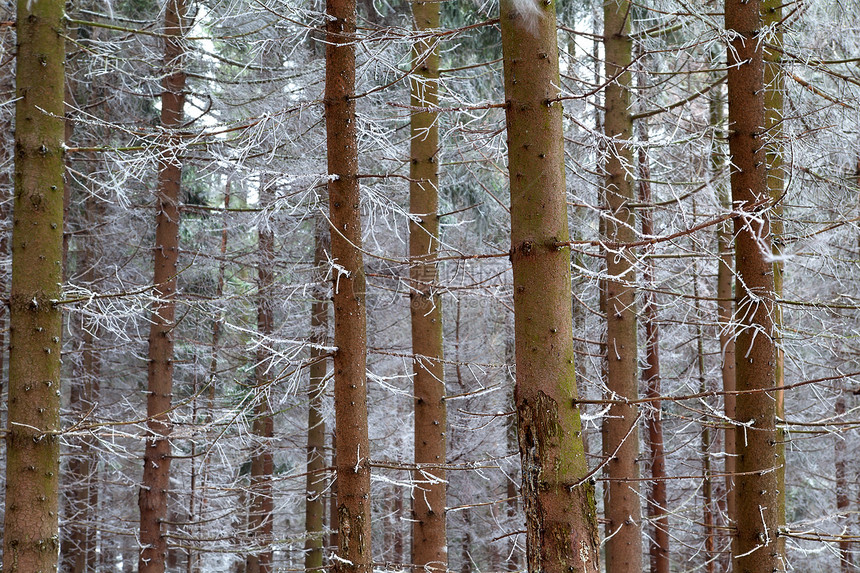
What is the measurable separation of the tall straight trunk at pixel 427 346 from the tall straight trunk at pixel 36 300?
298cm

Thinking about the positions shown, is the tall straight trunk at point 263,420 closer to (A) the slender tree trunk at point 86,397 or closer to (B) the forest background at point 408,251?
(B) the forest background at point 408,251

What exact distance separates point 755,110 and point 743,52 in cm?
39

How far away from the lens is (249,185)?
42.0 feet

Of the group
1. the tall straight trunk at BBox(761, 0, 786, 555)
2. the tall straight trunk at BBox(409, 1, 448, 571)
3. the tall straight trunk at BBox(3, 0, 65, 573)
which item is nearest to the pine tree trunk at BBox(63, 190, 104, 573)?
the tall straight trunk at BBox(409, 1, 448, 571)

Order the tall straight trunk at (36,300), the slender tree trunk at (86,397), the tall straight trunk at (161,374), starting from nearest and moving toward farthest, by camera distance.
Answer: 1. the tall straight trunk at (36,300)
2. the tall straight trunk at (161,374)
3. the slender tree trunk at (86,397)

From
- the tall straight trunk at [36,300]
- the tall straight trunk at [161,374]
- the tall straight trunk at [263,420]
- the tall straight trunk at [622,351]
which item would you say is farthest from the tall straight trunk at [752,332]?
the tall straight trunk at [263,420]

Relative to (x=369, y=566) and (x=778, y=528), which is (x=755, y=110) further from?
(x=369, y=566)

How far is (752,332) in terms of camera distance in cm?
452

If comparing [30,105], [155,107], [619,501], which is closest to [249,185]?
[155,107]

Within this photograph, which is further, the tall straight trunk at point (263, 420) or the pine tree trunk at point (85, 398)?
the pine tree trunk at point (85, 398)

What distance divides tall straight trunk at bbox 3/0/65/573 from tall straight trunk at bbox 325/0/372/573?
1963 millimetres

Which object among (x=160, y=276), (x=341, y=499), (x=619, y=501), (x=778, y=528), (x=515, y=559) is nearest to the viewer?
(x=778, y=528)

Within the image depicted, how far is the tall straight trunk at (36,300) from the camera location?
4656 mm

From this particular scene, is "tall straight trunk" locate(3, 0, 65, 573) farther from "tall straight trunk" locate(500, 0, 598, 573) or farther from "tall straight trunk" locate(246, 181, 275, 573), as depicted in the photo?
"tall straight trunk" locate(246, 181, 275, 573)
